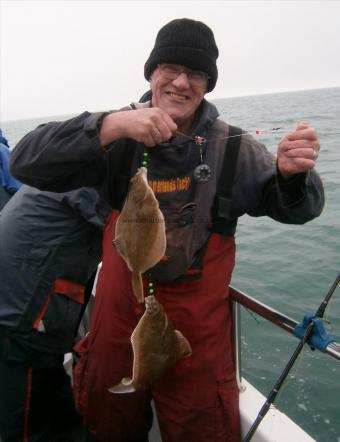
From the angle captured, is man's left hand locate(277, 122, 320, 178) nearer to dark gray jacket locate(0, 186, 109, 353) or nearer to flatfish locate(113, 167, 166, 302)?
flatfish locate(113, 167, 166, 302)

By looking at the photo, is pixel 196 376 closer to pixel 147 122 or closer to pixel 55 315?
pixel 55 315

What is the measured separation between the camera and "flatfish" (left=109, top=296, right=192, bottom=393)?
6.93ft

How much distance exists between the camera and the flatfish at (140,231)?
1.98m

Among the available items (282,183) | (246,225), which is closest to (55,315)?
(282,183)

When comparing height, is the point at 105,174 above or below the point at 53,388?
above

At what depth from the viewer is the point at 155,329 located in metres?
2.13

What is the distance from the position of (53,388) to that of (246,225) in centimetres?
869

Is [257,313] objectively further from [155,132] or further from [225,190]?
[155,132]

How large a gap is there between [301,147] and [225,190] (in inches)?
20.3

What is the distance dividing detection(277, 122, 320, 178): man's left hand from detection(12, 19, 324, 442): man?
0.04 metres

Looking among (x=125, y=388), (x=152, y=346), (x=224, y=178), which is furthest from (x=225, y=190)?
(x=125, y=388)

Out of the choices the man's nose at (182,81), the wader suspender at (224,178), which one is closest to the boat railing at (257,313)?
the wader suspender at (224,178)

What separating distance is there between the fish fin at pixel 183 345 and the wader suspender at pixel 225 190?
0.65 m

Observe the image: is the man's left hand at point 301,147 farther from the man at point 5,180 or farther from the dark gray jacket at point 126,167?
the man at point 5,180
